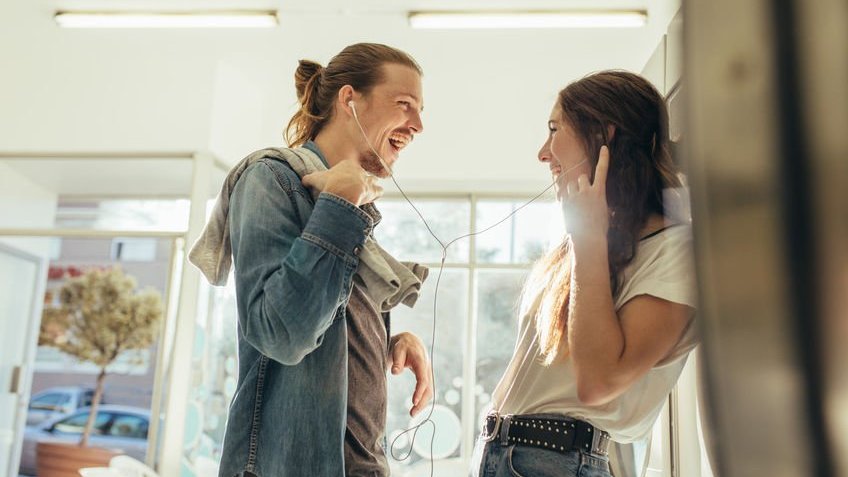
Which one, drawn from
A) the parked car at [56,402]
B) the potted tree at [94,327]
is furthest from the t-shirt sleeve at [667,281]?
the parked car at [56,402]

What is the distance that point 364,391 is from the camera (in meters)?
1.10

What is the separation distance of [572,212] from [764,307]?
1.00 meters

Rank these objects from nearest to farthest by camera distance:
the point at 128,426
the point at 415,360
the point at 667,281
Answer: the point at 667,281, the point at 415,360, the point at 128,426

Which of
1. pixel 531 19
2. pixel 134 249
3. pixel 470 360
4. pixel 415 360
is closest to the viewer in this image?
pixel 415 360

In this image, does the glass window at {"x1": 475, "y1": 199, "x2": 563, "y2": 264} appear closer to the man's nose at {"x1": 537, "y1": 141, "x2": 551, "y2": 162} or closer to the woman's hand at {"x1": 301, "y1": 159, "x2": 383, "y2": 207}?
the man's nose at {"x1": 537, "y1": 141, "x2": 551, "y2": 162}

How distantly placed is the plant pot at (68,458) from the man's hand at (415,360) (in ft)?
15.2

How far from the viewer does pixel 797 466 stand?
0.46ft

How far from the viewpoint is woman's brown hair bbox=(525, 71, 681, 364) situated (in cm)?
114

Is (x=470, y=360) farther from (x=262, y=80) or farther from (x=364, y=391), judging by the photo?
(x=364, y=391)

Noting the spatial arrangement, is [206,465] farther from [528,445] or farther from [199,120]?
[528,445]

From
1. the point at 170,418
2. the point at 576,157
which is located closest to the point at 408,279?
the point at 576,157

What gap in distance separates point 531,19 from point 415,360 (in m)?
3.60

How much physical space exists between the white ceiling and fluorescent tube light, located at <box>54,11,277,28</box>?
0.23 feet

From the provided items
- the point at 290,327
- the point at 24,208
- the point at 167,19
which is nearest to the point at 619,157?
the point at 290,327
